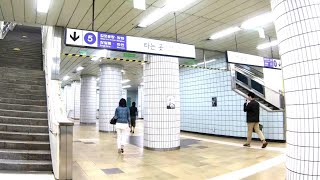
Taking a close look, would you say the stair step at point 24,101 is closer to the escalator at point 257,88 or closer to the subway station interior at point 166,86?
the subway station interior at point 166,86

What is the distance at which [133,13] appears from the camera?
610 centimetres

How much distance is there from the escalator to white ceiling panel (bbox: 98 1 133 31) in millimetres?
5865

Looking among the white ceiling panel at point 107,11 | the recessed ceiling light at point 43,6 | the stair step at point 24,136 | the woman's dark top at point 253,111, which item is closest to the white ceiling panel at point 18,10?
the recessed ceiling light at point 43,6

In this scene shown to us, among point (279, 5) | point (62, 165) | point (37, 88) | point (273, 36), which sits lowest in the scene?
point (62, 165)

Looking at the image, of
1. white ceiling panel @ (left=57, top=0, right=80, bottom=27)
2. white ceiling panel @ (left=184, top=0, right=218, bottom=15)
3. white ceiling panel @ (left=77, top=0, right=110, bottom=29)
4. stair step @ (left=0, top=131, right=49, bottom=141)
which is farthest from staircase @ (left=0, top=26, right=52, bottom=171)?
white ceiling panel @ (left=184, top=0, right=218, bottom=15)

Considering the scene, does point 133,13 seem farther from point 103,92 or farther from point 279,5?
point 103,92

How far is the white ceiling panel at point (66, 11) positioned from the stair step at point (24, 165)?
338cm

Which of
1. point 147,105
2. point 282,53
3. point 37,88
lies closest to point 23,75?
point 37,88

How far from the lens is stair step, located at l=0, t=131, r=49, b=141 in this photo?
5477mm

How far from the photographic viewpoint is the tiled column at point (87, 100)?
1653 centimetres

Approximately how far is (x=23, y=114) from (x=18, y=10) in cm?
251

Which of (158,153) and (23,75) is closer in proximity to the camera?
(158,153)

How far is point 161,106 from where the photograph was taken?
7.52 meters

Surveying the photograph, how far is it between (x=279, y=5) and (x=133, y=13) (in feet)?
12.0
